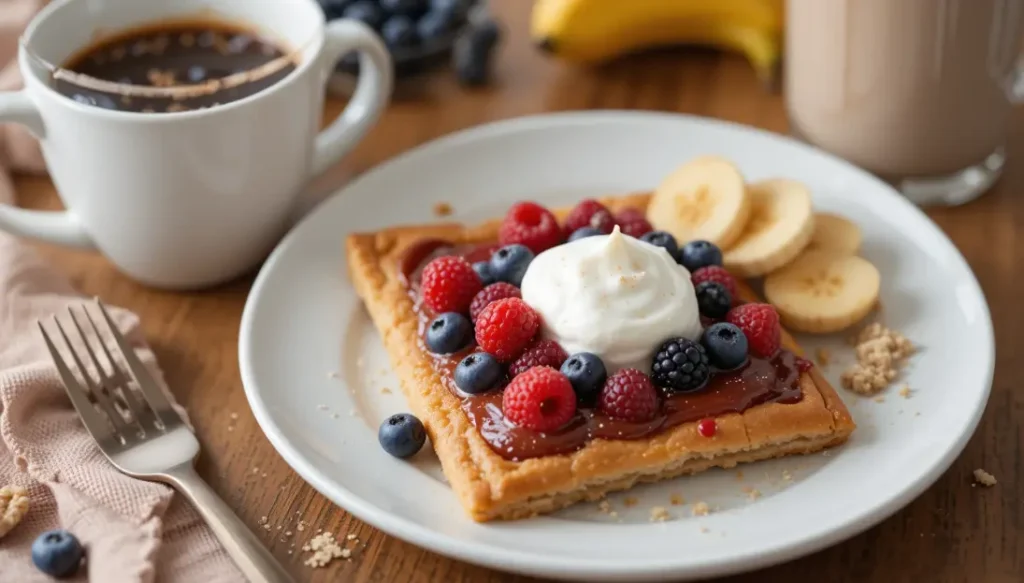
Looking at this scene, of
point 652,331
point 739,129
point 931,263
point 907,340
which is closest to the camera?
point 652,331

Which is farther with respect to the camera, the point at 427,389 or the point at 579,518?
the point at 427,389

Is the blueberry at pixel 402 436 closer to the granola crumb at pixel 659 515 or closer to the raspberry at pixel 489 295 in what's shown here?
the raspberry at pixel 489 295

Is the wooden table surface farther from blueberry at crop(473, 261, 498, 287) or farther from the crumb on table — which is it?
blueberry at crop(473, 261, 498, 287)

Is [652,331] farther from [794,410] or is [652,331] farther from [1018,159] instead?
[1018,159]

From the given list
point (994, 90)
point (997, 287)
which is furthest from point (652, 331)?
point (994, 90)

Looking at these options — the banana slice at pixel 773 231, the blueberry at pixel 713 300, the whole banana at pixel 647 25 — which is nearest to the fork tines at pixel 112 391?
the blueberry at pixel 713 300

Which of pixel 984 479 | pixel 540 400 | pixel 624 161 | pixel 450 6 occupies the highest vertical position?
pixel 450 6

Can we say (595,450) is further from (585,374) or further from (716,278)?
(716,278)

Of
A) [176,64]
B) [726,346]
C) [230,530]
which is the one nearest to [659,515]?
[726,346]
